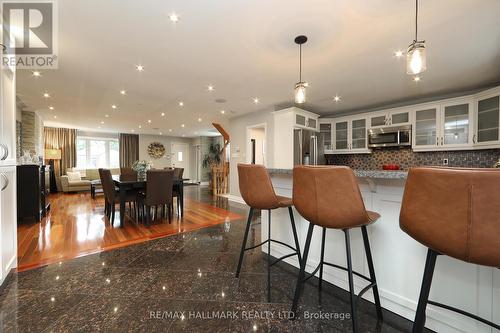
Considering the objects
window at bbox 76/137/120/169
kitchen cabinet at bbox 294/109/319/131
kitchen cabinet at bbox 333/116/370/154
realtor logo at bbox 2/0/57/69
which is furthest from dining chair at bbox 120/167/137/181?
window at bbox 76/137/120/169

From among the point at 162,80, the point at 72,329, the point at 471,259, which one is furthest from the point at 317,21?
the point at 72,329

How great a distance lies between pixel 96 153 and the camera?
918 centimetres

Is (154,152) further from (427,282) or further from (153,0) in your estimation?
(427,282)

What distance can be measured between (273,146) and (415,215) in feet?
13.6

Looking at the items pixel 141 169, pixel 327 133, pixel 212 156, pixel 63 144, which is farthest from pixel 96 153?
pixel 327 133

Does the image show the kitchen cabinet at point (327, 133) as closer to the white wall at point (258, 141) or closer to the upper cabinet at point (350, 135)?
the upper cabinet at point (350, 135)

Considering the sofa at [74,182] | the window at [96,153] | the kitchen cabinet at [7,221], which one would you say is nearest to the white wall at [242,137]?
the kitchen cabinet at [7,221]

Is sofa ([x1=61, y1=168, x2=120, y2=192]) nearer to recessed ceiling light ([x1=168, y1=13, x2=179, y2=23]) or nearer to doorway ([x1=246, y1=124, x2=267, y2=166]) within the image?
doorway ([x1=246, y1=124, x2=267, y2=166])

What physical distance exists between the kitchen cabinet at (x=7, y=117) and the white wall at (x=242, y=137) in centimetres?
396

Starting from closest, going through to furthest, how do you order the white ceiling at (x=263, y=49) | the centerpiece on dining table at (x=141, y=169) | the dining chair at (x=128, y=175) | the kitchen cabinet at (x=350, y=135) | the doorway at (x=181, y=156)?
the white ceiling at (x=263, y=49), the centerpiece on dining table at (x=141, y=169), the kitchen cabinet at (x=350, y=135), the dining chair at (x=128, y=175), the doorway at (x=181, y=156)

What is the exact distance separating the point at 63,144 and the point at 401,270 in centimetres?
1079

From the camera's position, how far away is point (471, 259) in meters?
0.79

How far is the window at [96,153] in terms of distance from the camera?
28.9 ft

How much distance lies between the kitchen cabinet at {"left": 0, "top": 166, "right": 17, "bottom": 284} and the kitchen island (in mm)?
2641
